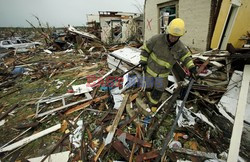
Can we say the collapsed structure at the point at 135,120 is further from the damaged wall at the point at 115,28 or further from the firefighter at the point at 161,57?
the damaged wall at the point at 115,28

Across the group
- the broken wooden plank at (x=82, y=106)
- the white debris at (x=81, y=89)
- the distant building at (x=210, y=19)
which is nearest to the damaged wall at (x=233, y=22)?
the distant building at (x=210, y=19)

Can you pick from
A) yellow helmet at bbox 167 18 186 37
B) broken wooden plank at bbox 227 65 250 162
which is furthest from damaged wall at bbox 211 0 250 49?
yellow helmet at bbox 167 18 186 37

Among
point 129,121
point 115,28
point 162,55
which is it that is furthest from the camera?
point 115,28

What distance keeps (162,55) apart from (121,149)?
6.86 ft

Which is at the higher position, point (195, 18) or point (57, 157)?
point (195, 18)

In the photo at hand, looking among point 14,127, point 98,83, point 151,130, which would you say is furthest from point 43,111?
point 151,130

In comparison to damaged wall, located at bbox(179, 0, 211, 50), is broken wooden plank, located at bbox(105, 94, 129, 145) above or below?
below

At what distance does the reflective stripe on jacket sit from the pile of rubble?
641 millimetres

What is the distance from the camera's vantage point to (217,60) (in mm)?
3838

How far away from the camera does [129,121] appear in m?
2.98

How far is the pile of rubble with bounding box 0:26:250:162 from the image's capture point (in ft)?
7.70

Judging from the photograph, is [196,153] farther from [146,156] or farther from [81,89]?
[81,89]

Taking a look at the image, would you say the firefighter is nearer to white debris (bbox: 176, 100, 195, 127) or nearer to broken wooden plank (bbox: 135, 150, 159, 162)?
white debris (bbox: 176, 100, 195, 127)

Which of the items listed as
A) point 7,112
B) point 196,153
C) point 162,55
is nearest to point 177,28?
point 162,55
